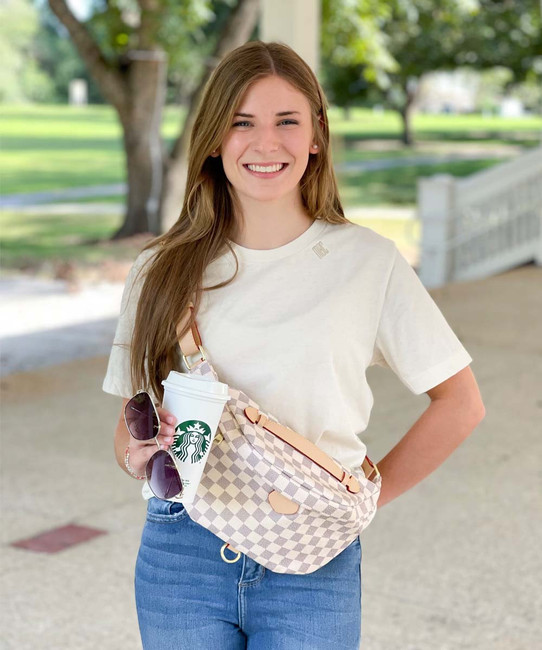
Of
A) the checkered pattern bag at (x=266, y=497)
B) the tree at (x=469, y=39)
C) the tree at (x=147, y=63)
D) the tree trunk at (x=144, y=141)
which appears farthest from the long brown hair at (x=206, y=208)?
the tree at (x=469, y=39)

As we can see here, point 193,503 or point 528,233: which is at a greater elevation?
point 193,503

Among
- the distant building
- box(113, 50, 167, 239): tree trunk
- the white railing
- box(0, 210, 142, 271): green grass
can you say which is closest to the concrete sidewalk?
the white railing

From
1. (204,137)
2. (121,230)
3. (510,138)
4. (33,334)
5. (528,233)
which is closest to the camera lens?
(204,137)

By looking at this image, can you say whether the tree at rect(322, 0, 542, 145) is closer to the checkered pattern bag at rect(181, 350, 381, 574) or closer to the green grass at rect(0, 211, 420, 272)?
the green grass at rect(0, 211, 420, 272)

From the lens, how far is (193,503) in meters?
1.88

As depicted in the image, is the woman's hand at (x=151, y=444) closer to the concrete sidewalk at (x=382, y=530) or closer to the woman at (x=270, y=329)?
the woman at (x=270, y=329)

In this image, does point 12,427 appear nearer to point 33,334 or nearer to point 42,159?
point 33,334

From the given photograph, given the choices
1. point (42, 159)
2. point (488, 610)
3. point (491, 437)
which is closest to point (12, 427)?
point (491, 437)

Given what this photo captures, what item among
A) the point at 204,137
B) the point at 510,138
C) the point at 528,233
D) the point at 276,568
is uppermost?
the point at 204,137

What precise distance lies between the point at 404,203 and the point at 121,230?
937 cm

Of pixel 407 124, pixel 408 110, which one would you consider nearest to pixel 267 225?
→ pixel 407 124

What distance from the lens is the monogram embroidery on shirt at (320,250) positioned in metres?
1.99

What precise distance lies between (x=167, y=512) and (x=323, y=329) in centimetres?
42

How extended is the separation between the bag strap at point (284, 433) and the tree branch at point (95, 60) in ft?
39.8
